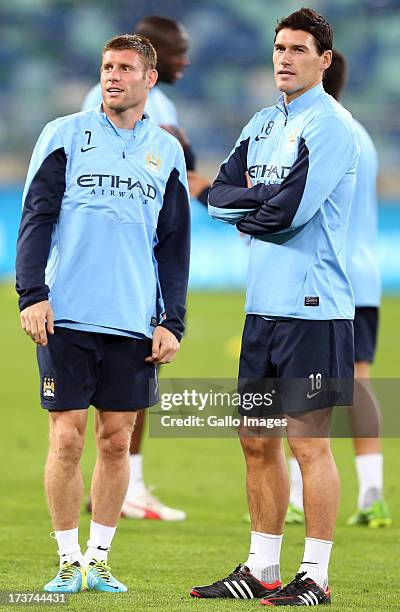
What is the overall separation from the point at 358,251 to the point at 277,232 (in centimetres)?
224

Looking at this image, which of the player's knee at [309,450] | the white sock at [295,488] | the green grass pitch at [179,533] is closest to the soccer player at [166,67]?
the green grass pitch at [179,533]

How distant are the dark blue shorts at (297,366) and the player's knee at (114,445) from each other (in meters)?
0.44

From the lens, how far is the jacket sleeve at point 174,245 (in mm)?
4570

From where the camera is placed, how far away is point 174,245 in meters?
4.60

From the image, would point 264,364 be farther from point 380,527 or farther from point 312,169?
point 380,527

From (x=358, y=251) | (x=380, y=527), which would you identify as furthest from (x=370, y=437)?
(x=358, y=251)

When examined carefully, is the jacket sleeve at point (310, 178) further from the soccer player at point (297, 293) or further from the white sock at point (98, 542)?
the white sock at point (98, 542)

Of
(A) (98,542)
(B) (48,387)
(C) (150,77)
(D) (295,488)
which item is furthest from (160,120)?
(A) (98,542)

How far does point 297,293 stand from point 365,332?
230cm

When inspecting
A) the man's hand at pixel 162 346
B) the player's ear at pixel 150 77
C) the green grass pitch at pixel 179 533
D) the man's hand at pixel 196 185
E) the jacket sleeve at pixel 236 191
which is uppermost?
the player's ear at pixel 150 77

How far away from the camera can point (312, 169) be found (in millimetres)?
4172

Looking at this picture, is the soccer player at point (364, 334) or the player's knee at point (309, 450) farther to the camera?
the soccer player at point (364, 334)

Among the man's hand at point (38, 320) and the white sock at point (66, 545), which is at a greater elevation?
the man's hand at point (38, 320)

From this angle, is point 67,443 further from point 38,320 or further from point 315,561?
point 315,561
